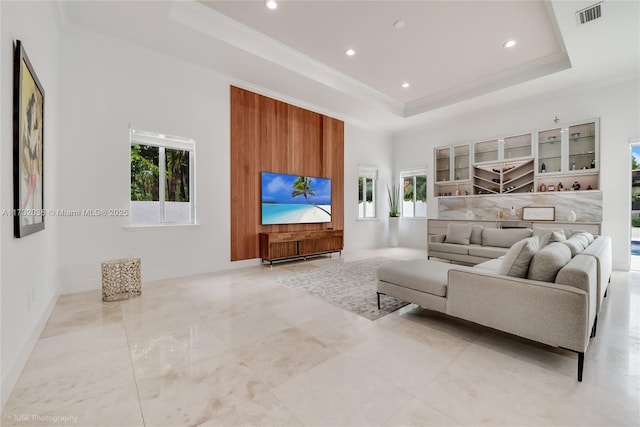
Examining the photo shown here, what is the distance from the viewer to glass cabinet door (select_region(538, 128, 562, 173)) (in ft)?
18.2

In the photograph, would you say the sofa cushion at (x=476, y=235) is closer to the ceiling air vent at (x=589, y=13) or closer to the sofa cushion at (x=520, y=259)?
the ceiling air vent at (x=589, y=13)

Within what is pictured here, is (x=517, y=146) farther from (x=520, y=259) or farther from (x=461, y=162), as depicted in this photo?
(x=520, y=259)

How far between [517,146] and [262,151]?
5.52 metres

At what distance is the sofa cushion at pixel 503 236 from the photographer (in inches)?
192

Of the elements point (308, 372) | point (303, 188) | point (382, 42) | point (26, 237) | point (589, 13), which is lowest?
point (308, 372)

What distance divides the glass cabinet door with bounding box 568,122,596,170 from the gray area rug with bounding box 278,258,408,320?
13.9ft

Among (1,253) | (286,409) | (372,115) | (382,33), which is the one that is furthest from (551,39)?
(1,253)

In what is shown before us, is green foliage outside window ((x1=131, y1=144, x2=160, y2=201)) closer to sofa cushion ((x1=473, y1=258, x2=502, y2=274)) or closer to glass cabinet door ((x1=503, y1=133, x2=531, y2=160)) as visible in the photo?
sofa cushion ((x1=473, y1=258, x2=502, y2=274))

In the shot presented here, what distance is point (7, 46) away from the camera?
1759mm

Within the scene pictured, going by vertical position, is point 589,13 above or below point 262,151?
→ above

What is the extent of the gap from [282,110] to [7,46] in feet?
14.0

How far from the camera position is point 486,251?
16.0 feet

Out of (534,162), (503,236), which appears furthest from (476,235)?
(534,162)

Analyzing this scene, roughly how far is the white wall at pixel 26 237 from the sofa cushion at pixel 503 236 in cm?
617
